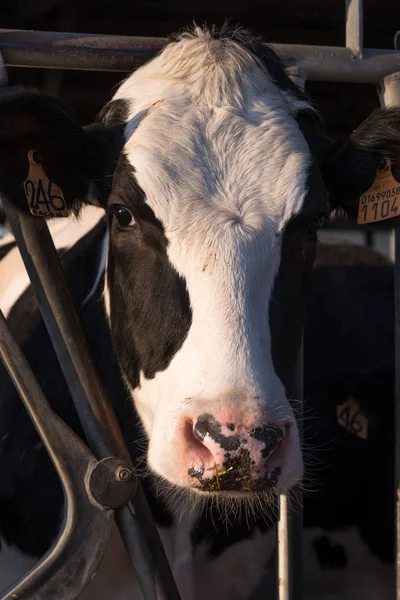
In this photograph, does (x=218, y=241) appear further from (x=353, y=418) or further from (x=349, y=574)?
(x=349, y=574)

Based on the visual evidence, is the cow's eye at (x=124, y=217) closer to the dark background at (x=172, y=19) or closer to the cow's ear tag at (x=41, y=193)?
the cow's ear tag at (x=41, y=193)

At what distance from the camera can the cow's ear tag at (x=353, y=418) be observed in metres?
3.45

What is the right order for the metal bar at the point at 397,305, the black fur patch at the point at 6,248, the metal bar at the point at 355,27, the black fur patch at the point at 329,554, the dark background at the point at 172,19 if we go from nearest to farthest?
the metal bar at the point at 397,305 < the metal bar at the point at 355,27 < the black fur patch at the point at 329,554 < the black fur patch at the point at 6,248 < the dark background at the point at 172,19

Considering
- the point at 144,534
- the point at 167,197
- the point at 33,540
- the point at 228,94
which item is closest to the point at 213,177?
the point at 167,197

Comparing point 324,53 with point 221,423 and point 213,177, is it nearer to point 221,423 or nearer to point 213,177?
point 213,177

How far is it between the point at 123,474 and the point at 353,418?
4.58 ft

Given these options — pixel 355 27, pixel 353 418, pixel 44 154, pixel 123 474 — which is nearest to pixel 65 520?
pixel 123 474

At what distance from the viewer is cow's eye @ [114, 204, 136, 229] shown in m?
2.52

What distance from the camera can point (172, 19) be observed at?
5.64 meters

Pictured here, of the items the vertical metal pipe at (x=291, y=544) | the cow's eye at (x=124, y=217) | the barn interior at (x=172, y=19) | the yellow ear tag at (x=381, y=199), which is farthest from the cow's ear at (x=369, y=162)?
the barn interior at (x=172, y=19)

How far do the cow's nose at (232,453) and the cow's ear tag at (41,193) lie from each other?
85 centimetres

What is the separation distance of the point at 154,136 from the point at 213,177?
0.74 feet

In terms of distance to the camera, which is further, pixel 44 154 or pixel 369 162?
pixel 369 162

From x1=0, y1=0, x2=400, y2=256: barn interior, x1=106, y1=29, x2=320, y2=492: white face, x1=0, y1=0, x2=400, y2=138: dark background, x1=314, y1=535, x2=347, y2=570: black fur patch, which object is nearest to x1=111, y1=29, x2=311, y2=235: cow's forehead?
x1=106, y1=29, x2=320, y2=492: white face
